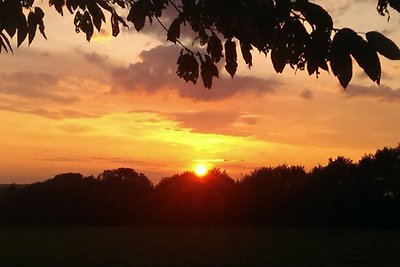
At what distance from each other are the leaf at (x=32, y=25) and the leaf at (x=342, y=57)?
233 centimetres

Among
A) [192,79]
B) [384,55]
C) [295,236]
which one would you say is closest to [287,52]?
[384,55]

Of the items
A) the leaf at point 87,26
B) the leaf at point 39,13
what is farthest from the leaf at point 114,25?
the leaf at point 39,13

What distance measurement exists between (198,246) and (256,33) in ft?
65.1

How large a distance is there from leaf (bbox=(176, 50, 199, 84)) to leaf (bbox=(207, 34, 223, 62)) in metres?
0.16

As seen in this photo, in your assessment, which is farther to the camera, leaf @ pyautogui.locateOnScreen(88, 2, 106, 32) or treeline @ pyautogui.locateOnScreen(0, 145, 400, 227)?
treeline @ pyautogui.locateOnScreen(0, 145, 400, 227)

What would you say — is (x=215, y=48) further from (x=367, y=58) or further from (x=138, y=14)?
(x=367, y=58)

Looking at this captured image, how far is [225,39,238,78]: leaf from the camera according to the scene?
3.11 meters

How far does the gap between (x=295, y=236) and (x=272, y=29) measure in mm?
24577

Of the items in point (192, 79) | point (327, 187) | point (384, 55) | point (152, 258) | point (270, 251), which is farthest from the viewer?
point (327, 187)

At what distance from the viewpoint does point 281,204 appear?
102 feet

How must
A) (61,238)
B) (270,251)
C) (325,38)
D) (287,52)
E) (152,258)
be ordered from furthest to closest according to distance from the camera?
(61,238) < (270,251) < (152,258) < (287,52) < (325,38)

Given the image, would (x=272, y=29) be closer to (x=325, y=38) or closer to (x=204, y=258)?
(x=325, y=38)

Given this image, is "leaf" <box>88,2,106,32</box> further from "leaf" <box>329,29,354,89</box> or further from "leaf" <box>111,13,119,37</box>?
"leaf" <box>329,29,354,89</box>

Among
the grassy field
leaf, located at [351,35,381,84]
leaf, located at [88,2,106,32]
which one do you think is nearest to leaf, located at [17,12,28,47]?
leaf, located at [88,2,106,32]
